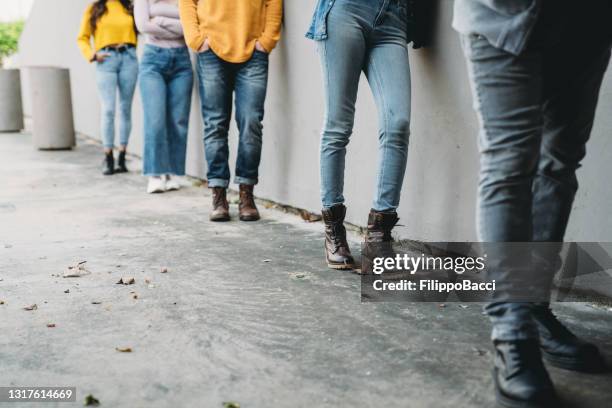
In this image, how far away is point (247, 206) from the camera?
15.8ft

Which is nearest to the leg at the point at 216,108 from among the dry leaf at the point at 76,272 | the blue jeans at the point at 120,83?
the dry leaf at the point at 76,272

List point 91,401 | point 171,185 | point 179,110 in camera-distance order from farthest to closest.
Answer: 1. point 171,185
2. point 179,110
3. point 91,401

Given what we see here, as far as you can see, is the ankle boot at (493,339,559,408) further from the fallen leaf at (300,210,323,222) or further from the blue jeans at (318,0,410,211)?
the fallen leaf at (300,210,323,222)

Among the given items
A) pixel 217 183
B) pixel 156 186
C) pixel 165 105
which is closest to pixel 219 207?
pixel 217 183

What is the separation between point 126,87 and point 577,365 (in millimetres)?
6146

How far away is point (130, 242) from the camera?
4188 mm

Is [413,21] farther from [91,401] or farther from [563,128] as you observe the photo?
[91,401]

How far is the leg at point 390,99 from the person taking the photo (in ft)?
10.8

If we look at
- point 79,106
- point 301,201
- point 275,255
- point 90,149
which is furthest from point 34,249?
point 79,106

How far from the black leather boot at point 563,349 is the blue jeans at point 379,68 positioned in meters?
1.23

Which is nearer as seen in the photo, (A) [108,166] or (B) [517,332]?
(B) [517,332]

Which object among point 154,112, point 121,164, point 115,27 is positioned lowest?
point 121,164

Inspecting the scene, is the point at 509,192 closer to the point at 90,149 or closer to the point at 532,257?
the point at 532,257

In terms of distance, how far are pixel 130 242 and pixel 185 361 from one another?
1964 mm
